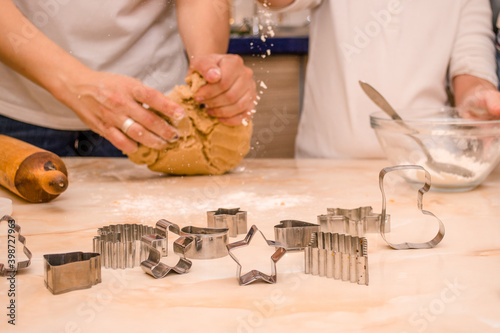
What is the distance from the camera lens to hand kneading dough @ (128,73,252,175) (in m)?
1.12

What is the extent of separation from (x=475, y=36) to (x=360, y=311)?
44.1 inches

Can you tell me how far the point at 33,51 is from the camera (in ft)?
3.46

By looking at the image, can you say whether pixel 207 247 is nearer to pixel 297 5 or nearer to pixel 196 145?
Result: pixel 196 145

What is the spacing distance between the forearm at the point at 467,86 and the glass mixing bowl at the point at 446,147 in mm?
287

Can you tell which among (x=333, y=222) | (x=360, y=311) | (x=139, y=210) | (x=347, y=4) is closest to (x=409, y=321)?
(x=360, y=311)

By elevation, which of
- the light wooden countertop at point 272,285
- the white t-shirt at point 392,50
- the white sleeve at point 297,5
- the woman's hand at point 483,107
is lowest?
the light wooden countertop at point 272,285

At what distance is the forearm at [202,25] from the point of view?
1.25 metres

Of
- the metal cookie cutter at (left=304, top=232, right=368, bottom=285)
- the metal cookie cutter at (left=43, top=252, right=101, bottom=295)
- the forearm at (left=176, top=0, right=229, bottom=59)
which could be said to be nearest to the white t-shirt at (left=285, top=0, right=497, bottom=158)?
the forearm at (left=176, top=0, right=229, bottom=59)

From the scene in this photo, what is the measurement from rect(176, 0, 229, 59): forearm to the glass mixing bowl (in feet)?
1.58

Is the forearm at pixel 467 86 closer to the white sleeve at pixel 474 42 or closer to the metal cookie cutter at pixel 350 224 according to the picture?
the white sleeve at pixel 474 42

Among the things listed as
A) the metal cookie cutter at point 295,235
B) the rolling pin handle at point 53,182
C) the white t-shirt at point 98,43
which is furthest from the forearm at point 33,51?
the metal cookie cutter at point 295,235

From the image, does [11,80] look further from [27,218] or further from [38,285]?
[38,285]

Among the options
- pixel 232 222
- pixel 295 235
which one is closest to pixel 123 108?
pixel 232 222

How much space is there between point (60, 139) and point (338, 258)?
100 centimetres
